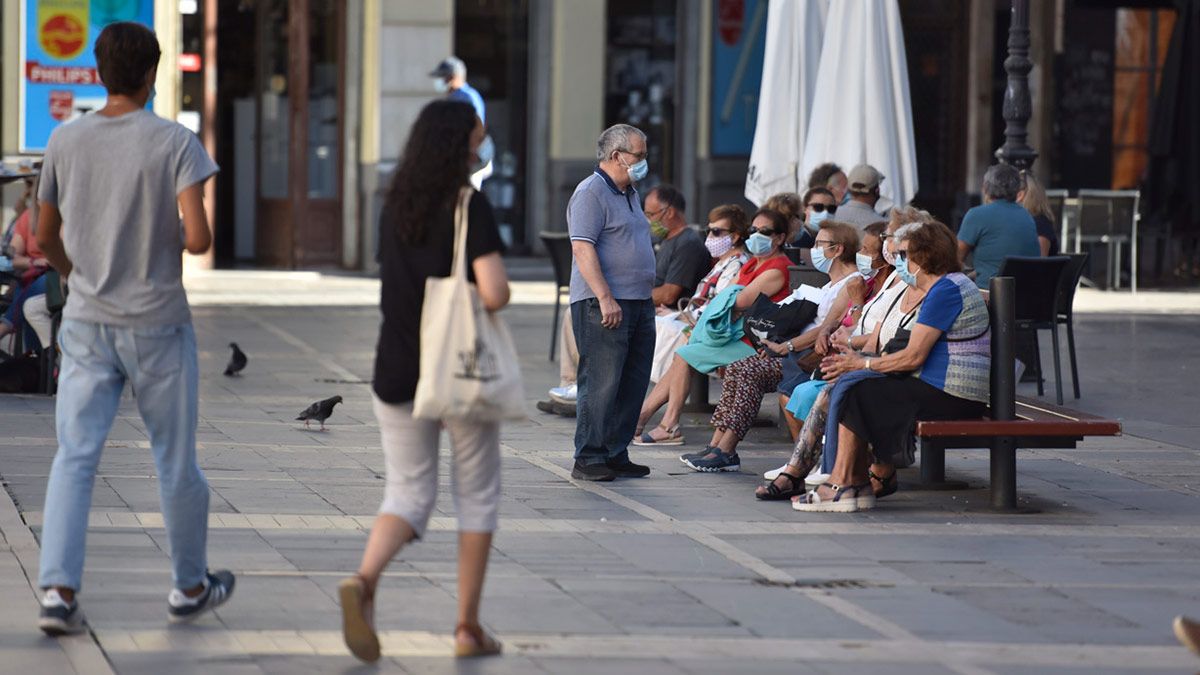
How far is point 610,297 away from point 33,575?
11.3 ft

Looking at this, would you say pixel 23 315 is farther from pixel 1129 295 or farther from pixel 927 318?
pixel 1129 295

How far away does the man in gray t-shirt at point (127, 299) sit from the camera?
6305 mm

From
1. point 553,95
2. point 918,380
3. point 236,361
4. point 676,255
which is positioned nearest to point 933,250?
point 918,380

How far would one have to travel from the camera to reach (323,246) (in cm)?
2331

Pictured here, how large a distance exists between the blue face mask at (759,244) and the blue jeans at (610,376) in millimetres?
1171

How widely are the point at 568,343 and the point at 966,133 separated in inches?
513

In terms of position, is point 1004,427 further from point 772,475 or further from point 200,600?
point 200,600

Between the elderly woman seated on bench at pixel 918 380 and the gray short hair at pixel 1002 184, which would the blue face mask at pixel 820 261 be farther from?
the gray short hair at pixel 1002 184

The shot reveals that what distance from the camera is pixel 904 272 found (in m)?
9.09

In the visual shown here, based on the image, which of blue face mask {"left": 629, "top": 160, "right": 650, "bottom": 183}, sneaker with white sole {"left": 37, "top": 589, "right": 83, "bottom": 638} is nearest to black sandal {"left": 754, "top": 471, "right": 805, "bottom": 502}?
blue face mask {"left": 629, "top": 160, "right": 650, "bottom": 183}

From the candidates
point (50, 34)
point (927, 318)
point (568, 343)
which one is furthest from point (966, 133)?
point (927, 318)

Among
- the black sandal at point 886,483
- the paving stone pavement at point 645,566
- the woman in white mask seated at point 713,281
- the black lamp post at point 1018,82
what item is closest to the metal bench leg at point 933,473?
the paving stone pavement at point 645,566

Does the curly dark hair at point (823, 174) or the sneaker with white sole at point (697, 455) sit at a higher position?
the curly dark hair at point (823, 174)

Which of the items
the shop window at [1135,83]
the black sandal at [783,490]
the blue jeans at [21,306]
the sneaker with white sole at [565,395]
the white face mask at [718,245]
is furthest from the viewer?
the shop window at [1135,83]
